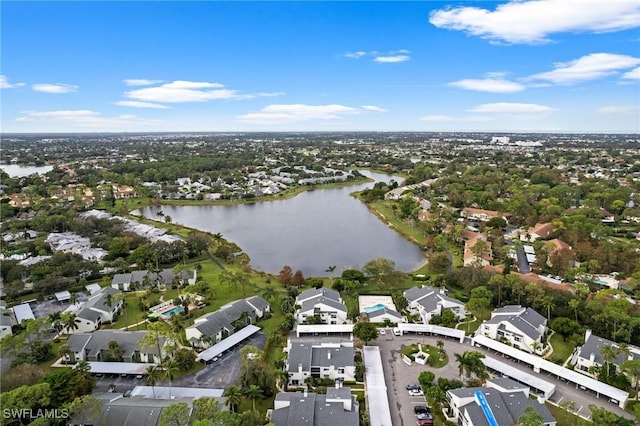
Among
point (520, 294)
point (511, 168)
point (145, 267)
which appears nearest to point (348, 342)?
point (520, 294)

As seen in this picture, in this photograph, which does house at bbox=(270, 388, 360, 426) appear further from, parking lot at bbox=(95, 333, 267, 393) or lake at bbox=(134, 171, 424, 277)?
→ lake at bbox=(134, 171, 424, 277)

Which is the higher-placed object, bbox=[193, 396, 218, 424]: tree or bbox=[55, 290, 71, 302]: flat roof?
bbox=[193, 396, 218, 424]: tree

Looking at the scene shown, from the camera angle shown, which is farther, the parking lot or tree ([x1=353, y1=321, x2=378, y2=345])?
tree ([x1=353, y1=321, x2=378, y2=345])

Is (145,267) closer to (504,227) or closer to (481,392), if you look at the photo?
→ (481,392)

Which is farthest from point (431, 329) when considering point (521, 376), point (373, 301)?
point (521, 376)

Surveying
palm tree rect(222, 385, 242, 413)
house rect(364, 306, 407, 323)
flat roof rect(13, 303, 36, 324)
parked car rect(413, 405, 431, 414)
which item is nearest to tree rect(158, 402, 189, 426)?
palm tree rect(222, 385, 242, 413)

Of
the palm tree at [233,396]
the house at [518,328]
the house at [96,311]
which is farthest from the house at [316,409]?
the house at [96,311]

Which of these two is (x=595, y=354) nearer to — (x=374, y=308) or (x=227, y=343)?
(x=374, y=308)
